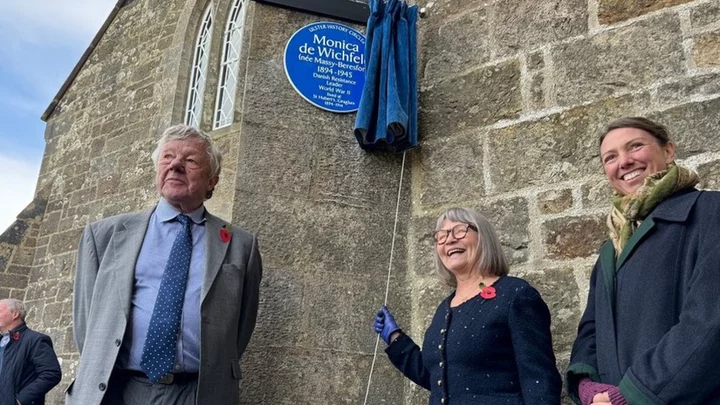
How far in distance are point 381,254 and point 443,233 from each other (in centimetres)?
93

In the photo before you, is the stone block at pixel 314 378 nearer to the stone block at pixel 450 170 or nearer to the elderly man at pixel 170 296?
the elderly man at pixel 170 296

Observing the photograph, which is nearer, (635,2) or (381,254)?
(635,2)

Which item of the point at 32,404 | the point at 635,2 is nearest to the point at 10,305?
the point at 32,404

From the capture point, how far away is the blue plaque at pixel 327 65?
12.6 ft

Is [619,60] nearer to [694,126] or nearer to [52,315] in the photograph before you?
[694,126]

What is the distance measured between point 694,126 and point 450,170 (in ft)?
4.08

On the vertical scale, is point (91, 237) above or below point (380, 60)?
below

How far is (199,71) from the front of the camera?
7980mm

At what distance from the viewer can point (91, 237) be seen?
293cm

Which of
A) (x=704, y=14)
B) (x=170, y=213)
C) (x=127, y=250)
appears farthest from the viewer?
(x=704, y=14)

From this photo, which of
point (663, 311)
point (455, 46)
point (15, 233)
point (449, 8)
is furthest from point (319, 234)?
point (15, 233)

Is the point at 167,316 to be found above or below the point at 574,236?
below

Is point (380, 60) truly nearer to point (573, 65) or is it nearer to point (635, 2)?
point (573, 65)

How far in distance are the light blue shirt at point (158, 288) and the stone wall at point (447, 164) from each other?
0.53 meters
